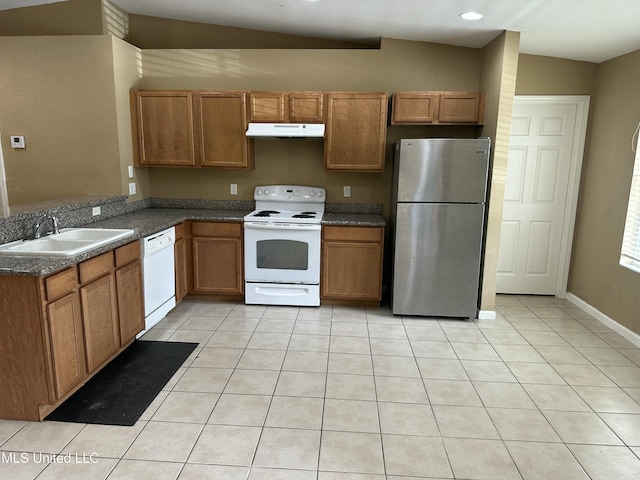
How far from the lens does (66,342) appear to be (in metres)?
2.31

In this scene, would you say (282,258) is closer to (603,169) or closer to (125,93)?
(125,93)

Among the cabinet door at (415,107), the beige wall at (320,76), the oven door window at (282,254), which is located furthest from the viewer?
the beige wall at (320,76)

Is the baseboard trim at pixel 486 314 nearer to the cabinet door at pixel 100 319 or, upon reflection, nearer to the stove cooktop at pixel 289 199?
the stove cooktop at pixel 289 199

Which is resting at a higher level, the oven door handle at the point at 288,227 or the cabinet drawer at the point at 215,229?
the oven door handle at the point at 288,227

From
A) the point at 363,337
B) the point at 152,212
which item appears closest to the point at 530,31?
the point at 363,337

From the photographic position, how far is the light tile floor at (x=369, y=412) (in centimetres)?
199

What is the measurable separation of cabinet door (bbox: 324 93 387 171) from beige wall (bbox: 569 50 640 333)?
82.2 inches

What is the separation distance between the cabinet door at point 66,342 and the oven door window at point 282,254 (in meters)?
1.83

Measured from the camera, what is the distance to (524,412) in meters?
2.45

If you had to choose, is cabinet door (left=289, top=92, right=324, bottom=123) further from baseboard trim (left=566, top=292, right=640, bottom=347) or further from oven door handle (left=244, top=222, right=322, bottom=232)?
baseboard trim (left=566, top=292, right=640, bottom=347)

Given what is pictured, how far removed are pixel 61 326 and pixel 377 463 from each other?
1.80 meters

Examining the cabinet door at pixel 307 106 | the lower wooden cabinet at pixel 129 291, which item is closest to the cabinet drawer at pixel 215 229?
the lower wooden cabinet at pixel 129 291

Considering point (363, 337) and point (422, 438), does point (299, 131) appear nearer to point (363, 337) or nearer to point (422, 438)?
point (363, 337)

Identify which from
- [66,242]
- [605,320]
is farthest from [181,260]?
[605,320]
